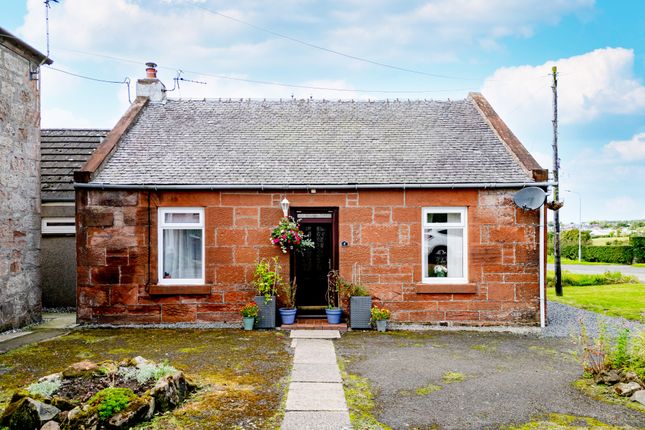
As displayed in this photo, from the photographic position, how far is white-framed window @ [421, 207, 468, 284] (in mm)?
10977

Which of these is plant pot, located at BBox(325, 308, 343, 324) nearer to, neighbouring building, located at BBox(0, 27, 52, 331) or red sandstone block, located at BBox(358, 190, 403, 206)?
red sandstone block, located at BBox(358, 190, 403, 206)

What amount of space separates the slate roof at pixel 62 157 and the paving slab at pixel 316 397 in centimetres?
993

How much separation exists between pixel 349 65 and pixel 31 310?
1056 cm

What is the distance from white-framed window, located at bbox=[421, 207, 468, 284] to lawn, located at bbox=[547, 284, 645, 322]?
4.94 m

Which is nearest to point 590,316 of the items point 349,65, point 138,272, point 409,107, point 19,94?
point 409,107

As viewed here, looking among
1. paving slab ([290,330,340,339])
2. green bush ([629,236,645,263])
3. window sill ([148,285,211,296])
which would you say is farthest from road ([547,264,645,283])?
window sill ([148,285,211,296])

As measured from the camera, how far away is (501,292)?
10.8 meters

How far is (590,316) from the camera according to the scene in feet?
40.0

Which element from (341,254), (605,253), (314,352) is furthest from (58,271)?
(605,253)

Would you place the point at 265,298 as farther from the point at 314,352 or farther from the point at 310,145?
the point at 310,145

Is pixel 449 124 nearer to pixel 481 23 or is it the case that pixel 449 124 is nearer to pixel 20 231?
pixel 481 23

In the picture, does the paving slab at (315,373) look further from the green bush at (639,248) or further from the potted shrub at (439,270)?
the green bush at (639,248)

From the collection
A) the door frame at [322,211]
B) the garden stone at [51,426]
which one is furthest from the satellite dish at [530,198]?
the garden stone at [51,426]

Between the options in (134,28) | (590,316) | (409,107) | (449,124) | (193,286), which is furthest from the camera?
(409,107)
